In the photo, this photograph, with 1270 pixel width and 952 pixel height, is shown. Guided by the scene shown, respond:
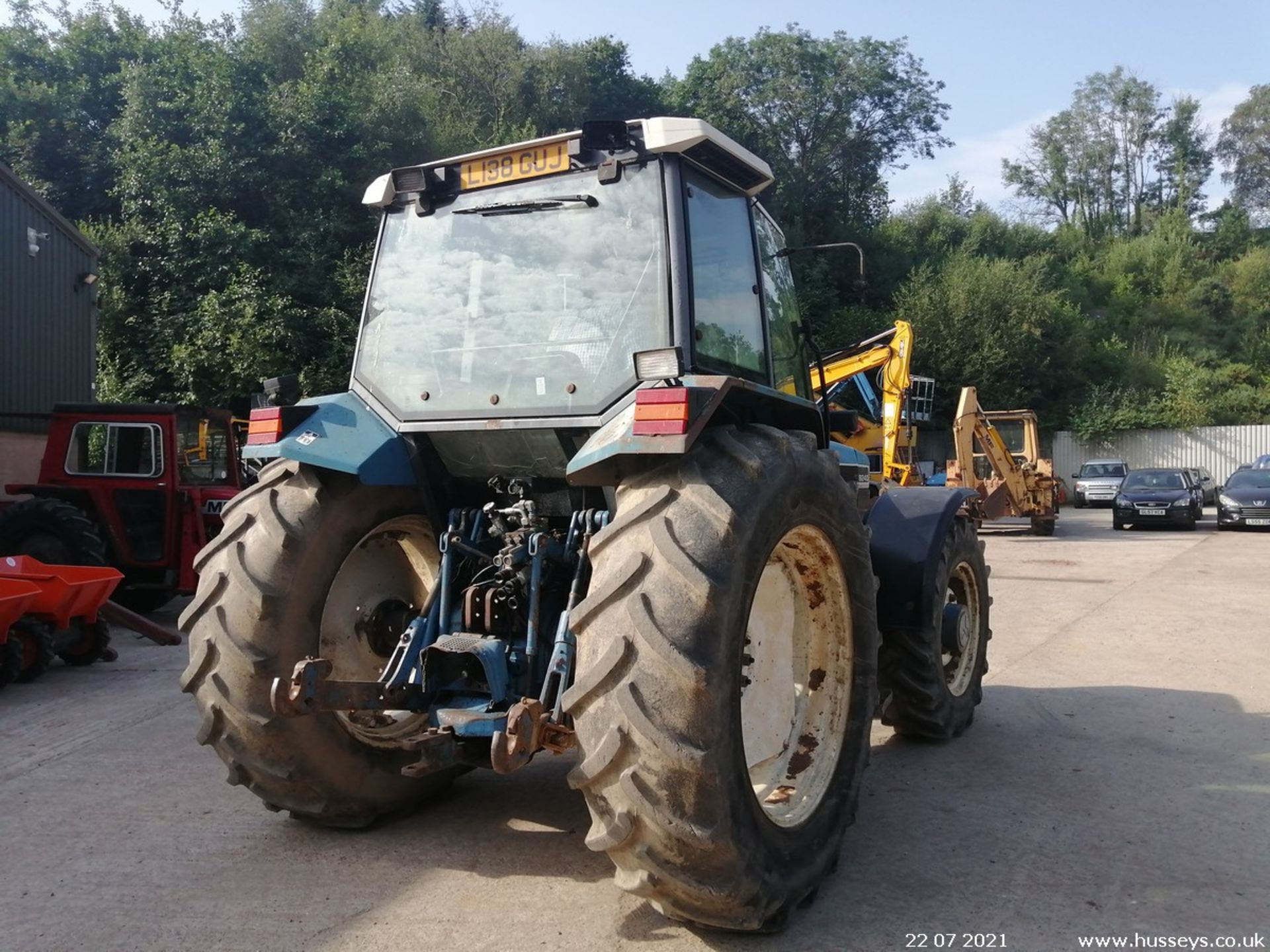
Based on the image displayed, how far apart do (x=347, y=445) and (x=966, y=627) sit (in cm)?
370

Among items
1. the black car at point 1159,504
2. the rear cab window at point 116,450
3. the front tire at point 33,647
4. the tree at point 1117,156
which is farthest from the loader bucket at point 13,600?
the tree at point 1117,156

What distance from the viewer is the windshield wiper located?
406 cm

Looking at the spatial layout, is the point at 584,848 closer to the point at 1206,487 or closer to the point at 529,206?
the point at 529,206

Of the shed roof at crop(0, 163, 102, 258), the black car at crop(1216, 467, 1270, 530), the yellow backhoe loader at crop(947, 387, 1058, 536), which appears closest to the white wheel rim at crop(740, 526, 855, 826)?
the shed roof at crop(0, 163, 102, 258)

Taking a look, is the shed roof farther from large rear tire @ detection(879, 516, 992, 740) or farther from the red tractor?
large rear tire @ detection(879, 516, 992, 740)

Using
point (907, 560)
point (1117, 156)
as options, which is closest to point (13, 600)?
point (907, 560)

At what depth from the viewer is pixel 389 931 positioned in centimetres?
332

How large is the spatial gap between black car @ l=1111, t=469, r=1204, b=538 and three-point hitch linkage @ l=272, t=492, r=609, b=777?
2166cm

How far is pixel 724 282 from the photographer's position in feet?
13.7

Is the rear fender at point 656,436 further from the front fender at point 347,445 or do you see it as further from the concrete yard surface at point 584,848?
the concrete yard surface at point 584,848

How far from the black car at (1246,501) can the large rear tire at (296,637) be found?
72.8 feet

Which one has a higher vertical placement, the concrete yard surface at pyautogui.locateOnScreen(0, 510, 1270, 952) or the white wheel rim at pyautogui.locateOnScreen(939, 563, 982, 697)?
the white wheel rim at pyautogui.locateOnScreen(939, 563, 982, 697)

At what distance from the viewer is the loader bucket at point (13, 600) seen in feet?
22.9

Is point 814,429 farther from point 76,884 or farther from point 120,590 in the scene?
point 120,590
